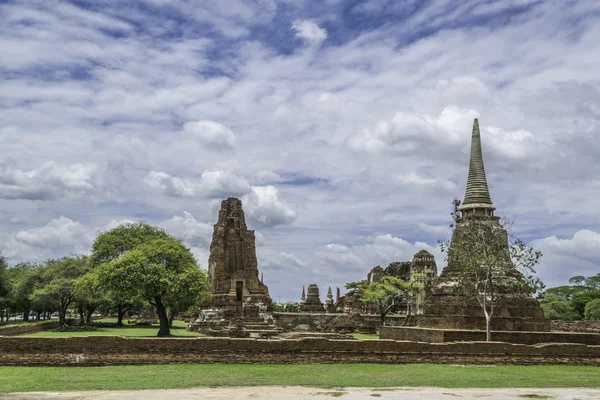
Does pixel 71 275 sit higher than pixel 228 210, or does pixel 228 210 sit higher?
pixel 228 210

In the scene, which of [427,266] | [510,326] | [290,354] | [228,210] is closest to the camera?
[290,354]

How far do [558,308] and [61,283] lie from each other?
56473 millimetres

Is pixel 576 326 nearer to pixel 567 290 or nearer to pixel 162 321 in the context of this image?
pixel 162 321

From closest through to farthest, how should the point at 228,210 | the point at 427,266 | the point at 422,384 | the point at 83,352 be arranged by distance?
the point at 422,384, the point at 83,352, the point at 228,210, the point at 427,266

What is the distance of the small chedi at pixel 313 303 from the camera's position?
62.1m

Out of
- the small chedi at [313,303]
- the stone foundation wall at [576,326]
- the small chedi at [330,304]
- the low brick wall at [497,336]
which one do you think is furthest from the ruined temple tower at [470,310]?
the small chedi at [330,304]

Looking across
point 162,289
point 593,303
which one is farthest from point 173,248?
point 593,303

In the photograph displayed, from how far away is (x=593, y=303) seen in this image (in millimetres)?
64938

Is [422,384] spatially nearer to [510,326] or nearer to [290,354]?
[290,354]

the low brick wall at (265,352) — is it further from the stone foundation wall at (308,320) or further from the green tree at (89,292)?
the stone foundation wall at (308,320)

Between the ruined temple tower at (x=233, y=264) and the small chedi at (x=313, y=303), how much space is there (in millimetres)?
14511

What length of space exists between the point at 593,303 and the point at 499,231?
136 ft

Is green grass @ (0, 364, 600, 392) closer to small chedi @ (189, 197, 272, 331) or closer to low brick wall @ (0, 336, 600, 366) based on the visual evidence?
low brick wall @ (0, 336, 600, 366)

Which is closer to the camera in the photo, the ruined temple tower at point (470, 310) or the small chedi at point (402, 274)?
the ruined temple tower at point (470, 310)
